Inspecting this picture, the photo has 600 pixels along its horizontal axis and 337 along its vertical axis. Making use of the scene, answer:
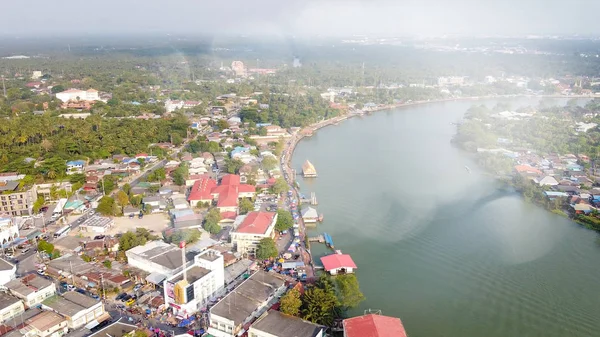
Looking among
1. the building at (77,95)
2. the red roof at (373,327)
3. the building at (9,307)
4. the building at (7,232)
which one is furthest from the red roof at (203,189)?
the building at (77,95)

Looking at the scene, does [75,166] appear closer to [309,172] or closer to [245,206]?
[245,206]

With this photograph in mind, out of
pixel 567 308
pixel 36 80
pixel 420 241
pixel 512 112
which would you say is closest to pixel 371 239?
pixel 420 241

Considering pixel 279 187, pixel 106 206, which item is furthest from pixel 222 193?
pixel 106 206

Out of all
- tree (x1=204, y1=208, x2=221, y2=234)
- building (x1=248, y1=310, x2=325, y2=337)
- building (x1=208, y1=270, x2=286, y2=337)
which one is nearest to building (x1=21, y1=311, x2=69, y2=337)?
building (x1=208, y1=270, x2=286, y2=337)

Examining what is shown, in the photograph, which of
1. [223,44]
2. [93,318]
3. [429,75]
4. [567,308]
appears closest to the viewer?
[93,318]

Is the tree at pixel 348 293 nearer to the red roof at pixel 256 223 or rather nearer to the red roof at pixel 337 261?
the red roof at pixel 337 261

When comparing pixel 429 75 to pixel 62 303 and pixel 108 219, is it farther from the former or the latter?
pixel 62 303
